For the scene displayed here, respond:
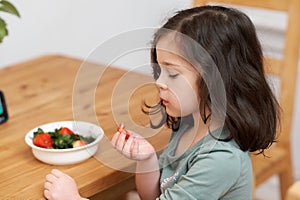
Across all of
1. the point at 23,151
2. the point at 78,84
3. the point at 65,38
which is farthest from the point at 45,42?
the point at 23,151

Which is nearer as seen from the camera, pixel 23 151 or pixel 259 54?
pixel 259 54

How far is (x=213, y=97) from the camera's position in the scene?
1136mm

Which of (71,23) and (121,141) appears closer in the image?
(121,141)

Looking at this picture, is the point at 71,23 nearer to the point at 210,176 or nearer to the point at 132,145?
the point at 132,145

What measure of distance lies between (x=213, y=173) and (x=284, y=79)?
3.07 ft

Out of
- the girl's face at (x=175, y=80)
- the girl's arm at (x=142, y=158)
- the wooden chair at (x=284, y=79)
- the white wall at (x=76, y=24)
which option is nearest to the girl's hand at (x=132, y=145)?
the girl's arm at (x=142, y=158)

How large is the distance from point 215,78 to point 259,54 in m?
0.13

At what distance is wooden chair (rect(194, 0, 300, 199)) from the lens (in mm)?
1922

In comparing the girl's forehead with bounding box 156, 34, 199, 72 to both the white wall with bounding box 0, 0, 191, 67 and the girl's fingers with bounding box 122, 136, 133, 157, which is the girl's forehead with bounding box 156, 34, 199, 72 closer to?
the girl's fingers with bounding box 122, 136, 133, 157

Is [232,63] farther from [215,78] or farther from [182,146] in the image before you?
[182,146]

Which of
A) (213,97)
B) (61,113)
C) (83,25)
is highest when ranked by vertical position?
(213,97)

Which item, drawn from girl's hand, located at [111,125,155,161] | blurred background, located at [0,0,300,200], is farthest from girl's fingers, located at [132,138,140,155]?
blurred background, located at [0,0,300,200]

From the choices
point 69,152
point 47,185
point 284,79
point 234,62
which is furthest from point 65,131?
point 284,79

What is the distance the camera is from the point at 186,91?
1129mm
